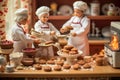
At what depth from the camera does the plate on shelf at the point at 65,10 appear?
4613 mm

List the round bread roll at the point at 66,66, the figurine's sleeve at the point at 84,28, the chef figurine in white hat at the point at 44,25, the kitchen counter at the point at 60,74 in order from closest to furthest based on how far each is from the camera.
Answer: the kitchen counter at the point at 60,74
the round bread roll at the point at 66,66
the chef figurine in white hat at the point at 44,25
the figurine's sleeve at the point at 84,28

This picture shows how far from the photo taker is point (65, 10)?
464 cm

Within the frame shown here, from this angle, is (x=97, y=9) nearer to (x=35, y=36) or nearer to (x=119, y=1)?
(x=119, y=1)

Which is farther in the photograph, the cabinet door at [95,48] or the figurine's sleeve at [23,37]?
the cabinet door at [95,48]

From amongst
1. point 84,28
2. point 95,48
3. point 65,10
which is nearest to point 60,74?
point 84,28

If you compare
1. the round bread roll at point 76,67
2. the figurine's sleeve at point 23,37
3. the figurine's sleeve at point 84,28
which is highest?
the figurine's sleeve at point 84,28

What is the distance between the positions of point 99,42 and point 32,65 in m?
1.81

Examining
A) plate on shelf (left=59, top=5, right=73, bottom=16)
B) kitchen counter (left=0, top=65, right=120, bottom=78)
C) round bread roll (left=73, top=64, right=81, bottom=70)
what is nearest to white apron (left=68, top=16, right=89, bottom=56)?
plate on shelf (left=59, top=5, right=73, bottom=16)

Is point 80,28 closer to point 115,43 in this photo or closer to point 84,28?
point 84,28

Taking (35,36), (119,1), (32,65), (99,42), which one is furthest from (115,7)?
(32,65)

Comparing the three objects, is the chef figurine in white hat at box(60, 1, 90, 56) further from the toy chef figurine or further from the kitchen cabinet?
the toy chef figurine

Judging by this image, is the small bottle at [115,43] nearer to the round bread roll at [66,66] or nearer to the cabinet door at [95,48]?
the round bread roll at [66,66]

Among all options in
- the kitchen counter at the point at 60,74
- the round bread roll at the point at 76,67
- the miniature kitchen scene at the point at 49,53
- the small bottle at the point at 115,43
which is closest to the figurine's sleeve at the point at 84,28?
the miniature kitchen scene at the point at 49,53

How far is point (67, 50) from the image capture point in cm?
274
